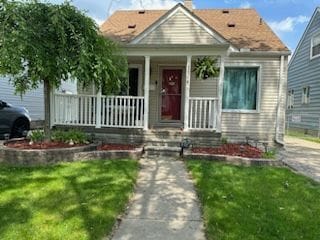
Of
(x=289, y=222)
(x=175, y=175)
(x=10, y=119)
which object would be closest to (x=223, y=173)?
(x=175, y=175)

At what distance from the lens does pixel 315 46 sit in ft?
67.7

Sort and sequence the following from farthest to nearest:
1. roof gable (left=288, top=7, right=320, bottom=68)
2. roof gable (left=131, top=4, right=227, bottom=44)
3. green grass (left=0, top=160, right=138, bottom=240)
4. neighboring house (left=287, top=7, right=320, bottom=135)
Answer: roof gable (left=288, top=7, right=320, bottom=68) < neighboring house (left=287, top=7, right=320, bottom=135) < roof gable (left=131, top=4, right=227, bottom=44) < green grass (left=0, top=160, right=138, bottom=240)

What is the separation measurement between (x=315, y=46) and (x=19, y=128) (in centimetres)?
1660

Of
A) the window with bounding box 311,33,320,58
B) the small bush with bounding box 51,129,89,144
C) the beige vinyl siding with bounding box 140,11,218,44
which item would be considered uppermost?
the window with bounding box 311,33,320,58

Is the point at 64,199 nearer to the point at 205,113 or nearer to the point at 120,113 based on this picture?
the point at 120,113

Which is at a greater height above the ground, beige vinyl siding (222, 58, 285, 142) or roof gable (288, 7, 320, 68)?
roof gable (288, 7, 320, 68)

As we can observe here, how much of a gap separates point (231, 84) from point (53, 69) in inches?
262

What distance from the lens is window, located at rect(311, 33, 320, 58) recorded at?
20163 mm

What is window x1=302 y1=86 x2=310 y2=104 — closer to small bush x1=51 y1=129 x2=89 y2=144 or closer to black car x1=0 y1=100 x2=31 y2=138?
small bush x1=51 y1=129 x2=89 y2=144

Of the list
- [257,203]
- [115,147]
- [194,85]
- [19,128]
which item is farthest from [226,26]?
[257,203]

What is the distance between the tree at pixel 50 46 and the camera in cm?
802

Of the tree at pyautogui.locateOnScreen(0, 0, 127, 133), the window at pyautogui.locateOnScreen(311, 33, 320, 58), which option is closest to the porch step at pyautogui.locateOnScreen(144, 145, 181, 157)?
the tree at pyautogui.locateOnScreen(0, 0, 127, 133)

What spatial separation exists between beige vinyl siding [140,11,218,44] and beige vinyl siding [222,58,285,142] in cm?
185

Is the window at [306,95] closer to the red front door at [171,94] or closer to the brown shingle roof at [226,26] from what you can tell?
the brown shingle roof at [226,26]
